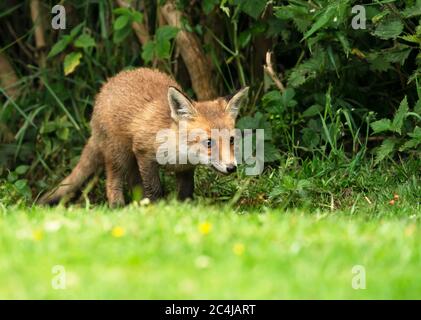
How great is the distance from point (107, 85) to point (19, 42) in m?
2.94

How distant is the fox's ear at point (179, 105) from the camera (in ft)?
26.0

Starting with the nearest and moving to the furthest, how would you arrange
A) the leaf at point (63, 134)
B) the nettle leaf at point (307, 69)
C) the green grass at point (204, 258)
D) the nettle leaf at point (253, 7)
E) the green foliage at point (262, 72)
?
the green grass at point (204, 258), the green foliage at point (262, 72), the nettle leaf at point (307, 69), the nettle leaf at point (253, 7), the leaf at point (63, 134)

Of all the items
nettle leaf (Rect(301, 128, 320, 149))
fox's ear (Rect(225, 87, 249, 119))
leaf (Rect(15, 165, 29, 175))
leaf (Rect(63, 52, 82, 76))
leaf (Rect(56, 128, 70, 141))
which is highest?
leaf (Rect(63, 52, 82, 76))

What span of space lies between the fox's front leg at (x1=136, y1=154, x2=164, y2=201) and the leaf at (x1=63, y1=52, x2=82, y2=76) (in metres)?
2.14

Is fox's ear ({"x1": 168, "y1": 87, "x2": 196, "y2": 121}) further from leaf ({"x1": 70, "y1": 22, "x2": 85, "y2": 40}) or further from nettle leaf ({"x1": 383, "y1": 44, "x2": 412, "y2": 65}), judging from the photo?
leaf ({"x1": 70, "y1": 22, "x2": 85, "y2": 40})

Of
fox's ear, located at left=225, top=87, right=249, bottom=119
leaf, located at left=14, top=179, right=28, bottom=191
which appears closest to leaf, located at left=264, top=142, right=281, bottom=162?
fox's ear, located at left=225, top=87, right=249, bottom=119

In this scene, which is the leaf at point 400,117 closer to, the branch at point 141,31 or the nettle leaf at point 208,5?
the nettle leaf at point 208,5

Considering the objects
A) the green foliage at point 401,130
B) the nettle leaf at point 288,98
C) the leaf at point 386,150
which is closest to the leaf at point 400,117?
the green foliage at point 401,130

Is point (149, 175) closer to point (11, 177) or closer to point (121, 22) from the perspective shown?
point (121, 22)

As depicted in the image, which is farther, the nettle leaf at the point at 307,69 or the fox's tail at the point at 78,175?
the fox's tail at the point at 78,175

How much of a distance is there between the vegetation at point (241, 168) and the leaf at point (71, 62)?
0.02 meters

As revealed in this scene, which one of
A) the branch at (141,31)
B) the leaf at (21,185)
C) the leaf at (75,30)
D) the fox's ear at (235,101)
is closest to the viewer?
the fox's ear at (235,101)

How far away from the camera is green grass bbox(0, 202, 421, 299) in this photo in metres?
4.02
